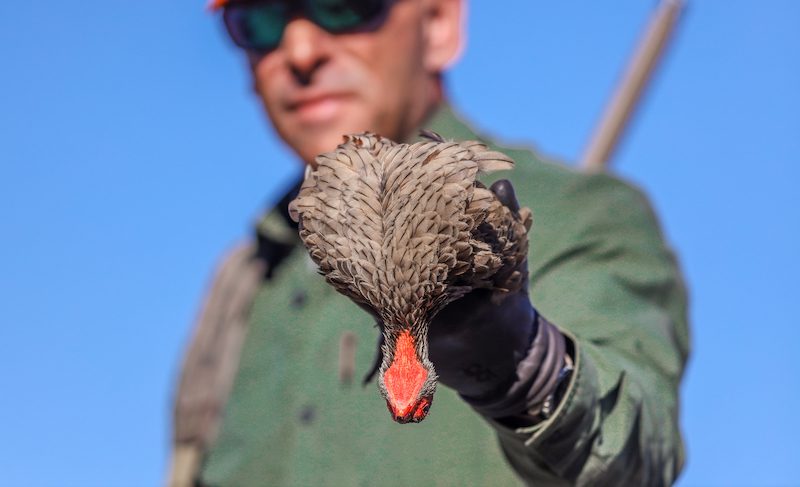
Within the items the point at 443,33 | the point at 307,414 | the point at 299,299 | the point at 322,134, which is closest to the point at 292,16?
the point at 322,134

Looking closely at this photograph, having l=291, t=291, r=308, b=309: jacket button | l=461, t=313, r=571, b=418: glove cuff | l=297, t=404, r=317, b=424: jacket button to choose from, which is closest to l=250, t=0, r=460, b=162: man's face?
l=291, t=291, r=308, b=309: jacket button

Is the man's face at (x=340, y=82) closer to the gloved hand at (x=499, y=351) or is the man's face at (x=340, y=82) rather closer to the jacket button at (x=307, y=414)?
the jacket button at (x=307, y=414)

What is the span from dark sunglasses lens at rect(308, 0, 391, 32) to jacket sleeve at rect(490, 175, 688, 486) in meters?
0.95

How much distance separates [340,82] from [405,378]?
85.9 inches

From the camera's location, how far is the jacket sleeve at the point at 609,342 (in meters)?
3.48

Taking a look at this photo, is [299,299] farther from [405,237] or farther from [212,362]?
[405,237]

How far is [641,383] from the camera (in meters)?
3.77

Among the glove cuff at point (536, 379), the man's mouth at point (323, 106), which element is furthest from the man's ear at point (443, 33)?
the glove cuff at point (536, 379)

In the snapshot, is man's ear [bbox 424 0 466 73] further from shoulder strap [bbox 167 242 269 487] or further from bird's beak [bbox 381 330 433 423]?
bird's beak [bbox 381 330 433 423]

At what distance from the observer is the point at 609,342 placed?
156 inches

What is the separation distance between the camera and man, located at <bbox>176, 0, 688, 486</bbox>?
11.1 feet

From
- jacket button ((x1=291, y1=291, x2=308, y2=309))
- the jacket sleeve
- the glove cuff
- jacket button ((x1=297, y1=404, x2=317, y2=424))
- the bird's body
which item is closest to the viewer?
the bird's body

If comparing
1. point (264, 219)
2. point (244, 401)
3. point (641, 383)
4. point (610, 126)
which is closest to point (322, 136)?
point (264, 219)

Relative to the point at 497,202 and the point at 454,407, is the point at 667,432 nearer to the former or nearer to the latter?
the point at 454,407
